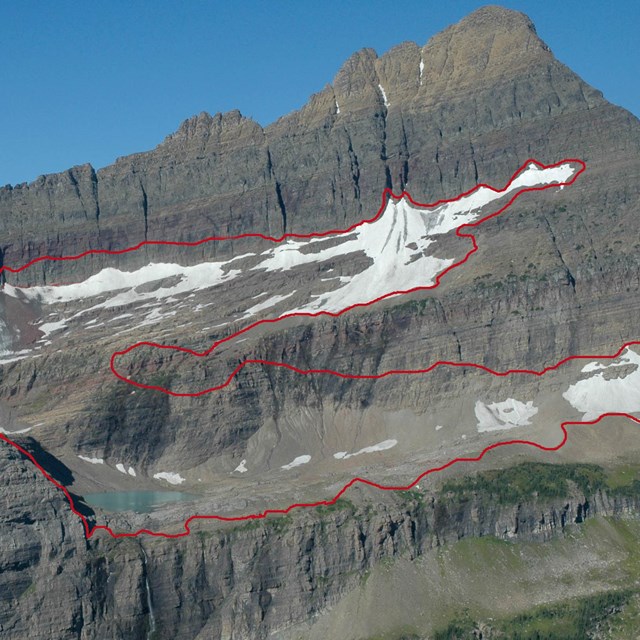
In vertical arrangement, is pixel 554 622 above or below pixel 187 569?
below

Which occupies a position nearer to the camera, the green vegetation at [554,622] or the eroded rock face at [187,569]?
the green vegetation at [554,622]

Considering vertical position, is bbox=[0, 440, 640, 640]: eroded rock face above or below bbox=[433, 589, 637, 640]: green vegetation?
above

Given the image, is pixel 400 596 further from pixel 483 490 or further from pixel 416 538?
pixel 483 490

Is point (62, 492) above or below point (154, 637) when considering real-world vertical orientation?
above

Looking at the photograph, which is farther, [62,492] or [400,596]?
[62,492]

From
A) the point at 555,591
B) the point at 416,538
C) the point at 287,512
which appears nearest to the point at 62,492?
the point at 287,512

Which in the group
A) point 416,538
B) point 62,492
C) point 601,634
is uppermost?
point 62,492

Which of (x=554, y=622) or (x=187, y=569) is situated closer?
(x=554, y=622)

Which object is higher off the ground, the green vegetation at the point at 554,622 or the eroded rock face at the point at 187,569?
the eroded rock face at the point at 187,569
